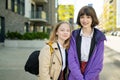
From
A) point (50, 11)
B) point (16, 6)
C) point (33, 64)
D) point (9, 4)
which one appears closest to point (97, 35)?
point (33, 64)

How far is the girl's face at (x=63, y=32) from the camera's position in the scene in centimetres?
393

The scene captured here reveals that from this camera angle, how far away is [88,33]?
391 centimetres

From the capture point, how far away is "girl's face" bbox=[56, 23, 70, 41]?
3930 mm

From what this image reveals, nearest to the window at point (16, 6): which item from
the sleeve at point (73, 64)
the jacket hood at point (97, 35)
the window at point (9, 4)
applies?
the window at point (9, 4)

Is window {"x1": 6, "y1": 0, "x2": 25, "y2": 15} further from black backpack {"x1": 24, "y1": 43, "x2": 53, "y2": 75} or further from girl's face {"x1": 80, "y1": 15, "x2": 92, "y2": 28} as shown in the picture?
girl's face {"x1": 80, "y1": 15, "x2": 92, "y2": 28}

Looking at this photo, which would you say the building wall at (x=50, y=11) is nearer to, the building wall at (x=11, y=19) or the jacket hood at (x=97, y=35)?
the building wall at (x=11, y=19)

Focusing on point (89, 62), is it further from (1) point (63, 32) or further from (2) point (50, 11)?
(2) point (50, 11)

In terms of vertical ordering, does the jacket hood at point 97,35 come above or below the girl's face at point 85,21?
below

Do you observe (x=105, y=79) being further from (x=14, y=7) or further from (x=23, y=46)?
(x=14, y=7)

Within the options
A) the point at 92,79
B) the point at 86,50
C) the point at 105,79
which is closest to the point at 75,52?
the point at 86,50

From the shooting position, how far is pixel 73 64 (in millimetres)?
3715

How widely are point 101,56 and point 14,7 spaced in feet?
90.5

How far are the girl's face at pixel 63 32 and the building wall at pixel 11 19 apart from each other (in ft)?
71.8

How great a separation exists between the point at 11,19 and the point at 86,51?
2539cm
